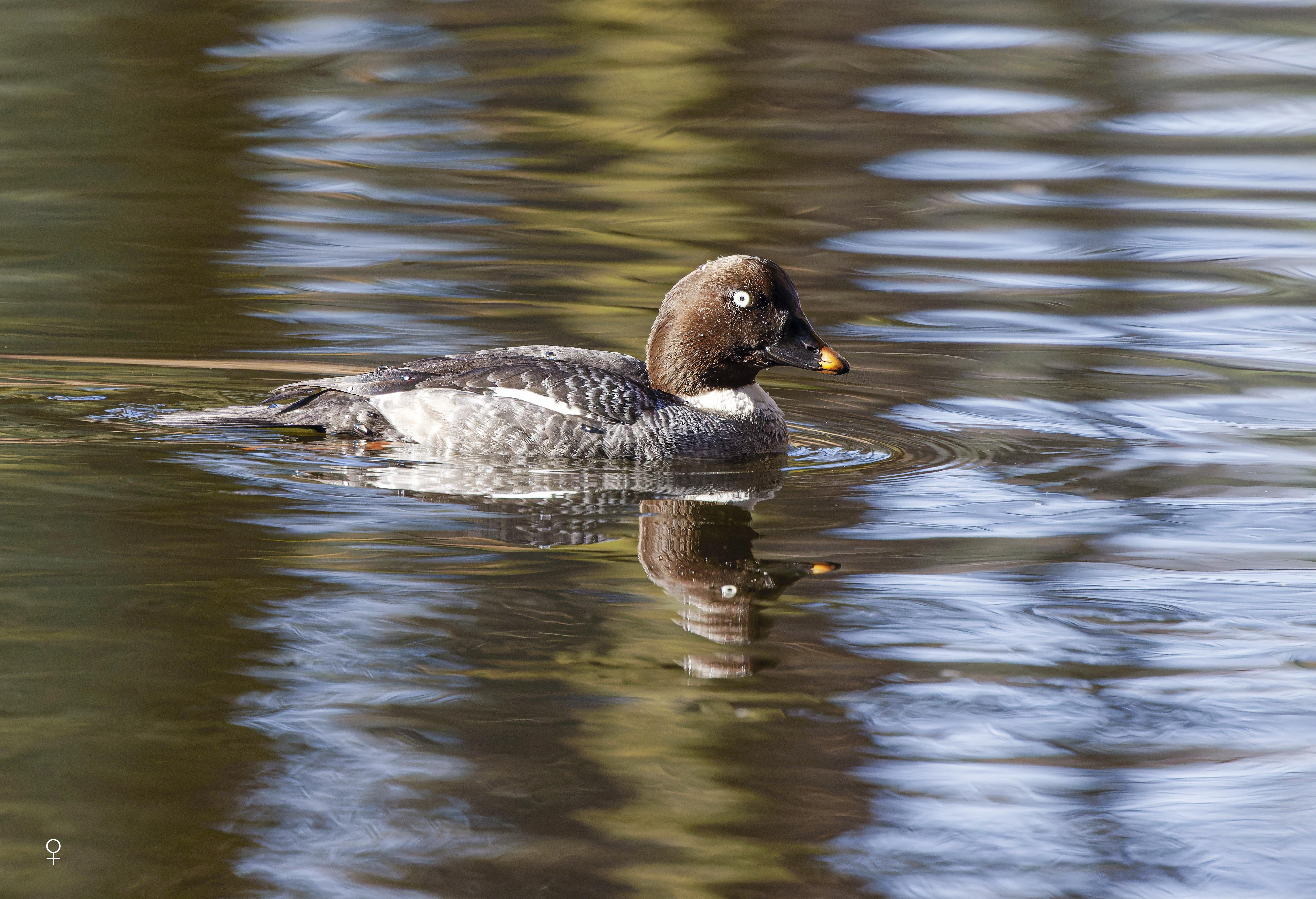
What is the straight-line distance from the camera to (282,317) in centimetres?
893

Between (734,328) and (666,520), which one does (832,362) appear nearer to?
(734,328)

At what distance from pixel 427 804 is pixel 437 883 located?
0.35 m

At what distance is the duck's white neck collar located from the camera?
23.2 ft

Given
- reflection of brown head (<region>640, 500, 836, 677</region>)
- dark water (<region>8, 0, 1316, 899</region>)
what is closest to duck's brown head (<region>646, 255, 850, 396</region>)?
dark water (<region>8, 0, 1316, 899</region>)

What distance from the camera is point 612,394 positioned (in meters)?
6.77

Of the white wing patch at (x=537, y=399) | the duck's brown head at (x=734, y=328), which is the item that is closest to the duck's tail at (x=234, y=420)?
the white wing patch at (x=537, y=399)

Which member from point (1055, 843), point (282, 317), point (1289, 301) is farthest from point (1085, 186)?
point (1055, 843)

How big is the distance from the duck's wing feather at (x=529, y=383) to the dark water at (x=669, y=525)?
0.89 ft

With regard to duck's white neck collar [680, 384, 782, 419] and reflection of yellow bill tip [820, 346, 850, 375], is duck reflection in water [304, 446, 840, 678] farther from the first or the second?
reflection of yellow bill tip [820, 346, 850, 375]

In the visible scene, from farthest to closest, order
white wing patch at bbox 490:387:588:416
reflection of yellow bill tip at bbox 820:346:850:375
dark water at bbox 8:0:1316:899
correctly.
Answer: reflection of yellow bill tip at bbox 820:346:850:375 → white wing patch at bbox 490:387:588:416 → dark water at bbox 8:0:1316:899

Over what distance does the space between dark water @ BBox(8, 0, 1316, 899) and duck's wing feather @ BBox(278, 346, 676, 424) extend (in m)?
0.27

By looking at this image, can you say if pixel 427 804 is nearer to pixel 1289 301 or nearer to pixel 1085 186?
pixel 1289 301

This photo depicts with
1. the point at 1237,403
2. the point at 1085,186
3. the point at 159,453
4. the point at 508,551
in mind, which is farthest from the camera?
the point at 1085,186

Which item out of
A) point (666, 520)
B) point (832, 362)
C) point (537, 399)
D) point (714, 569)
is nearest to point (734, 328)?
point (832, 362)
